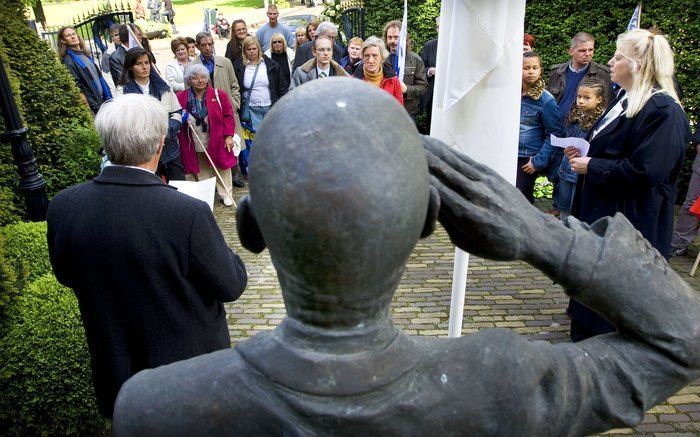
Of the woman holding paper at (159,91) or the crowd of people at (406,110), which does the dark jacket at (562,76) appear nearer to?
the crowd of people at (406,110)

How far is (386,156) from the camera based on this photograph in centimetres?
94

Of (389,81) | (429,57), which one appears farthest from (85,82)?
(429,57)

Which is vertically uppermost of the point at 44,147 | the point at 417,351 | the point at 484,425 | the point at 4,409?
the point at 417,351

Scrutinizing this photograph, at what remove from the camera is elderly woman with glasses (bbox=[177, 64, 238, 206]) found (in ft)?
25.1

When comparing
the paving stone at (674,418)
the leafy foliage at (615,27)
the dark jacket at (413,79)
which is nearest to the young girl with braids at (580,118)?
the paving stone at (674,418)

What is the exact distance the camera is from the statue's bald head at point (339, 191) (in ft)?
3.01

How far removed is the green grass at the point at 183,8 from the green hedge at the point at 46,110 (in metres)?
30.1

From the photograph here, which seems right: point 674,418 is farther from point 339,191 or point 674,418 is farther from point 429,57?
point 429,57

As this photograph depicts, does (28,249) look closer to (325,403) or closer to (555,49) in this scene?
(325,403)

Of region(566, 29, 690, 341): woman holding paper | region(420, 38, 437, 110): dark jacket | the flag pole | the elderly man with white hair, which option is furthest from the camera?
region(420, 38, 437, 110): dark jacket

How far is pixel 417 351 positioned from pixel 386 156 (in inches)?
16.9

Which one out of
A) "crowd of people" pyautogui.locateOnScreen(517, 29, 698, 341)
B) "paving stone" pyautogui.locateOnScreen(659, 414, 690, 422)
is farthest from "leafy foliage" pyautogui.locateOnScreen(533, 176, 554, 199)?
"paving stone" pyautogui.locateOnScreen(659, 414, 690, 422)

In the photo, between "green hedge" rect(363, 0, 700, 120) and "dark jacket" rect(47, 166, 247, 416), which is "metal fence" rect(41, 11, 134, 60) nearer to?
"green hedge" rect(363, 0, 700, 120)

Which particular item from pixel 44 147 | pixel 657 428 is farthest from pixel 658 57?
pixel 44 147
